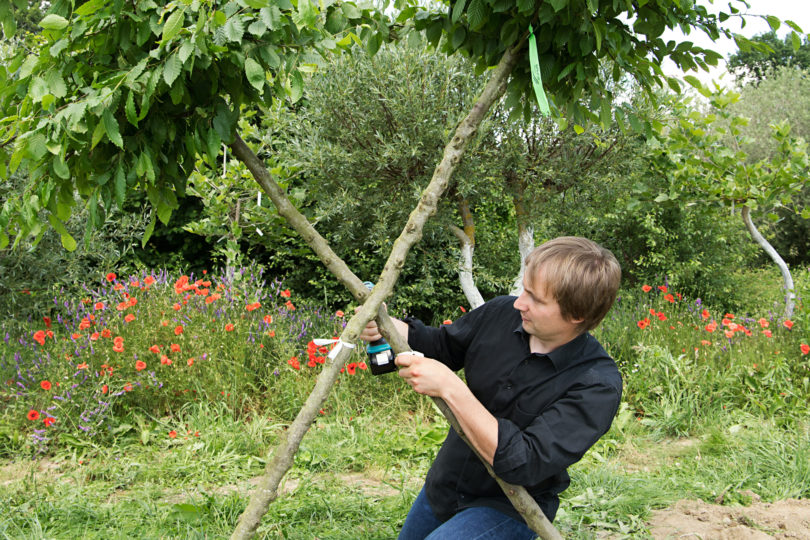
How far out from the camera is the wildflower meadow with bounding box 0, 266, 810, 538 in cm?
304

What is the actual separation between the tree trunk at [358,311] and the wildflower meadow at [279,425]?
135 centimetres

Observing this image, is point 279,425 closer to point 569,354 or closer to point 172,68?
point 569,354

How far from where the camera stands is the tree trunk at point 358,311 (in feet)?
5.05

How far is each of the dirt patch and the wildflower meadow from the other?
102 millimetres

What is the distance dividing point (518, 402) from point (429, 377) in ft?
1.23

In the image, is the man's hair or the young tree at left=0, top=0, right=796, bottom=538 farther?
the man's hair

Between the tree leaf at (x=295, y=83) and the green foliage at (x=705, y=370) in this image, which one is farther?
the green foliage at (x=705, y=370)

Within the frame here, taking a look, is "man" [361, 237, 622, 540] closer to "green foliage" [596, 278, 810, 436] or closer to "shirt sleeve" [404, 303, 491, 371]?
"shirt sleeve" [404, 303, 491, 371]

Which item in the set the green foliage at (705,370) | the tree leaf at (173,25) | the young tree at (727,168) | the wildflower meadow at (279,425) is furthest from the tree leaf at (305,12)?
the young tree at (727,168)

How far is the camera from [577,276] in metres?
1.70

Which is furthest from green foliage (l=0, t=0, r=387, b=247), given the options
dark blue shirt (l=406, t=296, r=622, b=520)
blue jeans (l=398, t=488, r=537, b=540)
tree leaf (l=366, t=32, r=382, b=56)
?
blue jeans (l=398, t=488, r=537, b=540)

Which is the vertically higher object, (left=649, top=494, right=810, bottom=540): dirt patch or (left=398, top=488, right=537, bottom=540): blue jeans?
(left=398, top=488, right=537, bottom=540): blue jeans

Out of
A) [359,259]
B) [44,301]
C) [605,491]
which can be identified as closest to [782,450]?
[605,491]

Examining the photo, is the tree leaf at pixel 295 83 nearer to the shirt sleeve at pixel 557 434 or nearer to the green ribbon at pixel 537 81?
the green ribbon at pixel 537 81
